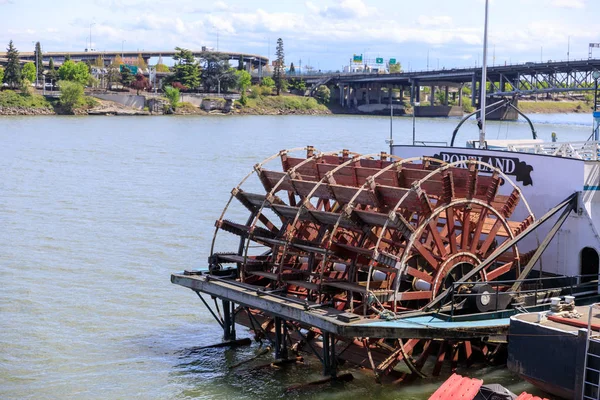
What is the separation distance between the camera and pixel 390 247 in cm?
1461

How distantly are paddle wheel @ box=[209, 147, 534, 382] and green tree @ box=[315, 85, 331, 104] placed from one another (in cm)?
10523

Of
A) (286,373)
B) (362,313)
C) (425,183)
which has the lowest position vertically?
(286,373)

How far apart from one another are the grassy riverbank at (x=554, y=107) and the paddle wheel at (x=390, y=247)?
102969 millimetres

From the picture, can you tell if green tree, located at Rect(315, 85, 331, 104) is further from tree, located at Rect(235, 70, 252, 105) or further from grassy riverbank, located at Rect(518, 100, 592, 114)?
grassy riverbank, located at Rect(518, 100, 592, 114)

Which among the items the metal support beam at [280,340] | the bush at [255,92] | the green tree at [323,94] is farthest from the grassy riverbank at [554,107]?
the metal support beam at [280,340]

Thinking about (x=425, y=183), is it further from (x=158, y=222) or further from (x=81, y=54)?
(x=81, y=54)

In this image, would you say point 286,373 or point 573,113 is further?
point 573,113

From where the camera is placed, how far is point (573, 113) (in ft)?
406

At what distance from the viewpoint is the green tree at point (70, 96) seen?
8887 centimetres

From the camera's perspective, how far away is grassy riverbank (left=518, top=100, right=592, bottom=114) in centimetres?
11731

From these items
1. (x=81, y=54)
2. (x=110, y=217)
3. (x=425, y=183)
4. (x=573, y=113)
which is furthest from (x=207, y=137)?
(x=81, y=54)

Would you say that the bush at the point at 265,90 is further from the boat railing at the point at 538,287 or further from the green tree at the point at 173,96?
the boat railing at the point at 538,287

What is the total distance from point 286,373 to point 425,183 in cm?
336

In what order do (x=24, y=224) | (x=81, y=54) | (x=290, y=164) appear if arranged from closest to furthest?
(x=290, y=164), (x=24, y=224), (x=81, y=54)
